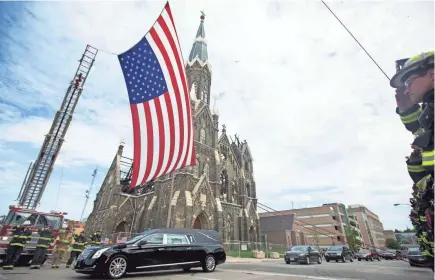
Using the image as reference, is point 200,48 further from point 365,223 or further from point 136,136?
point 365,223

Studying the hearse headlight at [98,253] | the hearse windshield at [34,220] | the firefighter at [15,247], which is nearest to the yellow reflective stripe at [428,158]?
the hearse headlight at [98,253]

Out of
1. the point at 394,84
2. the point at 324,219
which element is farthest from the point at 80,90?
the point at 324,219

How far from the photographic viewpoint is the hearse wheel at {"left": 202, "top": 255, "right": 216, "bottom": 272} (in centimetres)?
965

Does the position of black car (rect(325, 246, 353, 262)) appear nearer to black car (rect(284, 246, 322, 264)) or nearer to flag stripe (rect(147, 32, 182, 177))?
black car (rect(284, 246, 322, 264))

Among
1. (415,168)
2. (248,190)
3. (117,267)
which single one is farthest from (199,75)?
(415,168)

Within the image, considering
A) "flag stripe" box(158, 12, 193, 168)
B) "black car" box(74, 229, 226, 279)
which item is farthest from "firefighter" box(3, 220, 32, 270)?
"flag stripe" box(158, 12, 193, 168)

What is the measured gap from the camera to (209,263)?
9805mm

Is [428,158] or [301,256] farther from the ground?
[428,158]

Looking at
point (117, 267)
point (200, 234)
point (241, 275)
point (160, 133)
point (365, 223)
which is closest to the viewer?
point (117, 267)

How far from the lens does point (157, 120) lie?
401 inches

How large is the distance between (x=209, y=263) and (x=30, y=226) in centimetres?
1036

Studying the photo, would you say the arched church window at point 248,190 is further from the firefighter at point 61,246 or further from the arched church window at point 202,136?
the firefighter at point 61,246

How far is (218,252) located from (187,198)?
48.4 feet

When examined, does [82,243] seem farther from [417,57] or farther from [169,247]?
[417,57]
